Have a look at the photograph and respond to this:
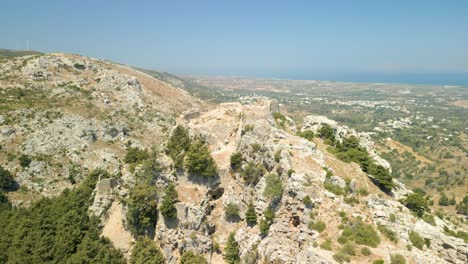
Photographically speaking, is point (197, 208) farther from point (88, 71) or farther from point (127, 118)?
point (88, 71)

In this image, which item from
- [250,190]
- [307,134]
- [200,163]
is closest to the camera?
[250,190]

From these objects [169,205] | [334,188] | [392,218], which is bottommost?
[169,205]

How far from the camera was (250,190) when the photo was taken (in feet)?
112

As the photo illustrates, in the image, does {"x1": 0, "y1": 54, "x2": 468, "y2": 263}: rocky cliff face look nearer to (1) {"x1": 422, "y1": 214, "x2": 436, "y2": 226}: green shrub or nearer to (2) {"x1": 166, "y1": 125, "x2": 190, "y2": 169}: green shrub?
(1) {"x1": 422, "y1": 214, "x2": 436, "y2": 226}: green shrub

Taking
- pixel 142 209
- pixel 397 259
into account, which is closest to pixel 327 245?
pixel 397 259

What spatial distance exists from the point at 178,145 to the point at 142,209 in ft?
30.5

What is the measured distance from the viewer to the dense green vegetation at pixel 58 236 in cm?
3259

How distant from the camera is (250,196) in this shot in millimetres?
33719

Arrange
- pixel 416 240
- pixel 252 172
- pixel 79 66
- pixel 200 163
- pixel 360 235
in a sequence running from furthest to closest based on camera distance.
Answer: pixel 79 66 → pixel 200 163 → pixel 252 172 → pixel 416 240 → pixel 360 235

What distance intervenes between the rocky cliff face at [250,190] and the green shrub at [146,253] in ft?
2.99

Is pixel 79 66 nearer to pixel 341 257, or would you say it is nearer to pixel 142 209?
pixel 142 209

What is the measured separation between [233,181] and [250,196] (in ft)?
9.46

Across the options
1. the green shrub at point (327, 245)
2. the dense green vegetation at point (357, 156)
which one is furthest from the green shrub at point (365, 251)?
the dense green vegetation at point (357, 156)

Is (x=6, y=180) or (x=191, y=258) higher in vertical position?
(x=191, y=258)
